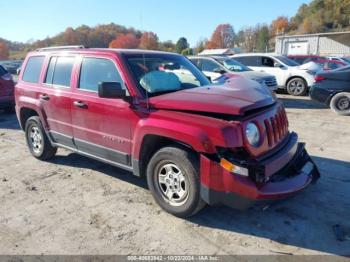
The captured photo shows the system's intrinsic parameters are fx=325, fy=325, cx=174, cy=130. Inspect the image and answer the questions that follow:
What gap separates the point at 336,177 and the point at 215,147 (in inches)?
103

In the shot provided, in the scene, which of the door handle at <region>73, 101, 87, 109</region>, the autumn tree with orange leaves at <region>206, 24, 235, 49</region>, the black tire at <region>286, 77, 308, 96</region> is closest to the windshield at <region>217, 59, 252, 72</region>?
the black tire at <region>286, 77, 308, 96</region>

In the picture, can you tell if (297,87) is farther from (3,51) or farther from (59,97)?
(3,51)

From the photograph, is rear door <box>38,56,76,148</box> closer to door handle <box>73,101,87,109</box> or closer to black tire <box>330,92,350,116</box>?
door handle <box>73,101,87,109</box>

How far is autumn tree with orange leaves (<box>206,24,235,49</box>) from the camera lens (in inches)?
4593

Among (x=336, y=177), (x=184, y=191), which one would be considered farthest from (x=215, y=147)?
(x=336, y=177)

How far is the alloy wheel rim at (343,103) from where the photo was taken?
9.35 metres

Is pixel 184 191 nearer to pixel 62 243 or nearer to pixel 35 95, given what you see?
pixel 62 243

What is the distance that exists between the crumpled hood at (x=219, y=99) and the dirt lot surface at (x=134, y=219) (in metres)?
1.31

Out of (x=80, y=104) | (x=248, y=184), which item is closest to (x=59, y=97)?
(x=80, y=104)

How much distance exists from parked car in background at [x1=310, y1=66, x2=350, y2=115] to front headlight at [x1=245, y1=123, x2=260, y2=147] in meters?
7.09

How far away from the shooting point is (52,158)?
6027mm

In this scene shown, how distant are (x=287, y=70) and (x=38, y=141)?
10.5m

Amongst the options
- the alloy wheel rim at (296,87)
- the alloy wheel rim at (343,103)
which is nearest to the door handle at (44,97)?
the alloy wheel rim at (343,103)

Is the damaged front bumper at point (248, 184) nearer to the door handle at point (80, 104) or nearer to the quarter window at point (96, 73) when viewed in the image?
the quarter window at point (96, 73)
